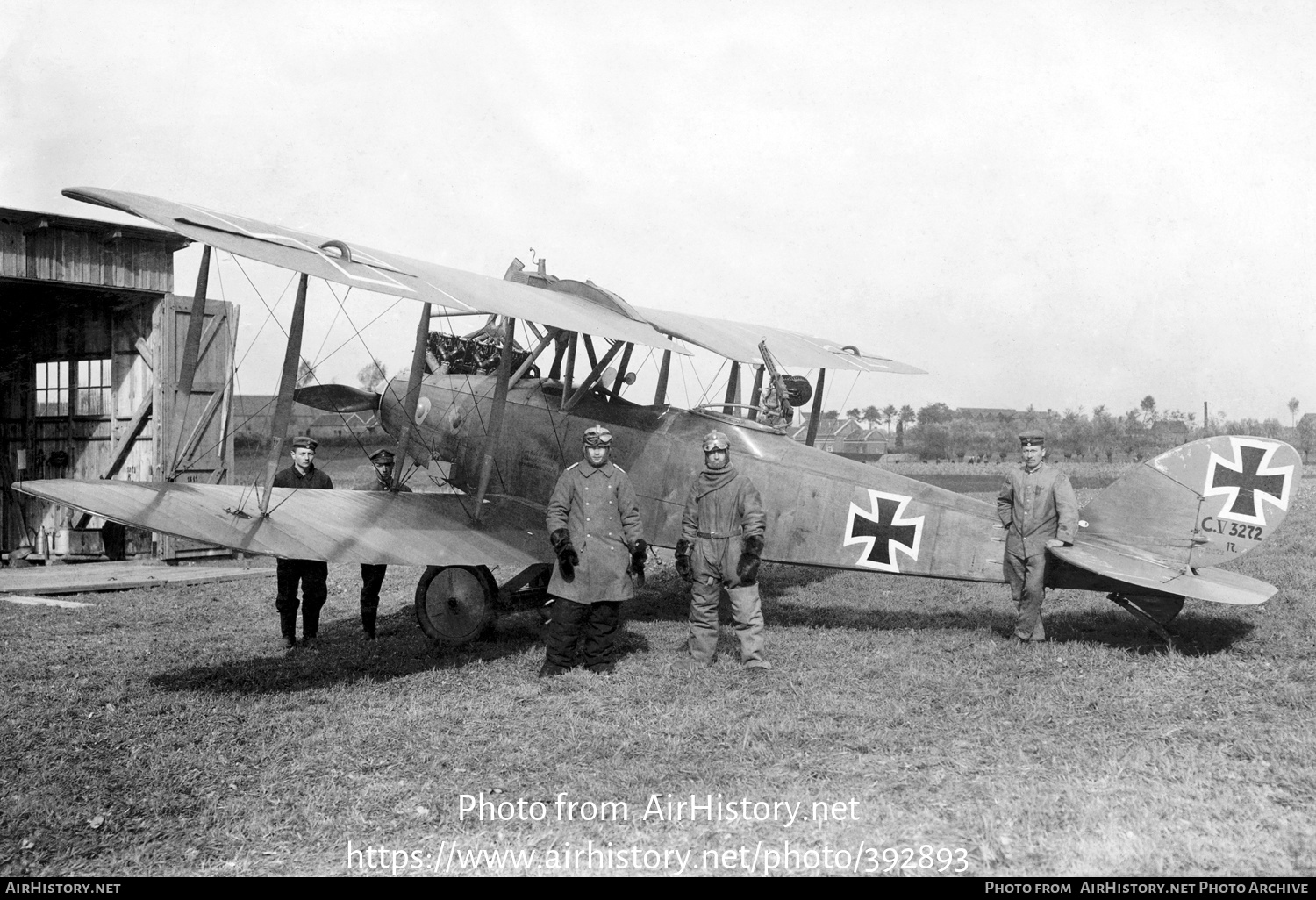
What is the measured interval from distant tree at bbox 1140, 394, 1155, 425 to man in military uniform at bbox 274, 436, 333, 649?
3711cm

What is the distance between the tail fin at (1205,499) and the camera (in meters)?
6.41

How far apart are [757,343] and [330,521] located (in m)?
4.76

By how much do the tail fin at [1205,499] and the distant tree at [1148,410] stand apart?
1355 inches

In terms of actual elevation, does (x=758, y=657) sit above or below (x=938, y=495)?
below

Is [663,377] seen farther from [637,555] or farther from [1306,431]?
[1306,431]

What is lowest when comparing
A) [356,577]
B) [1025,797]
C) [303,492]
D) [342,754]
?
[356,577]

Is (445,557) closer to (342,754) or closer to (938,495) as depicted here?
(342,754)

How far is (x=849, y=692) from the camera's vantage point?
6.01 m

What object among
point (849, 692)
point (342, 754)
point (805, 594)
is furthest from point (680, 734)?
point (805, 594)

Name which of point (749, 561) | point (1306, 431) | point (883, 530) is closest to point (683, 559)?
point (749, 561)

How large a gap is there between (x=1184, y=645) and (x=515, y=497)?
5.69 m

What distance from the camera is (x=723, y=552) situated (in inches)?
267
